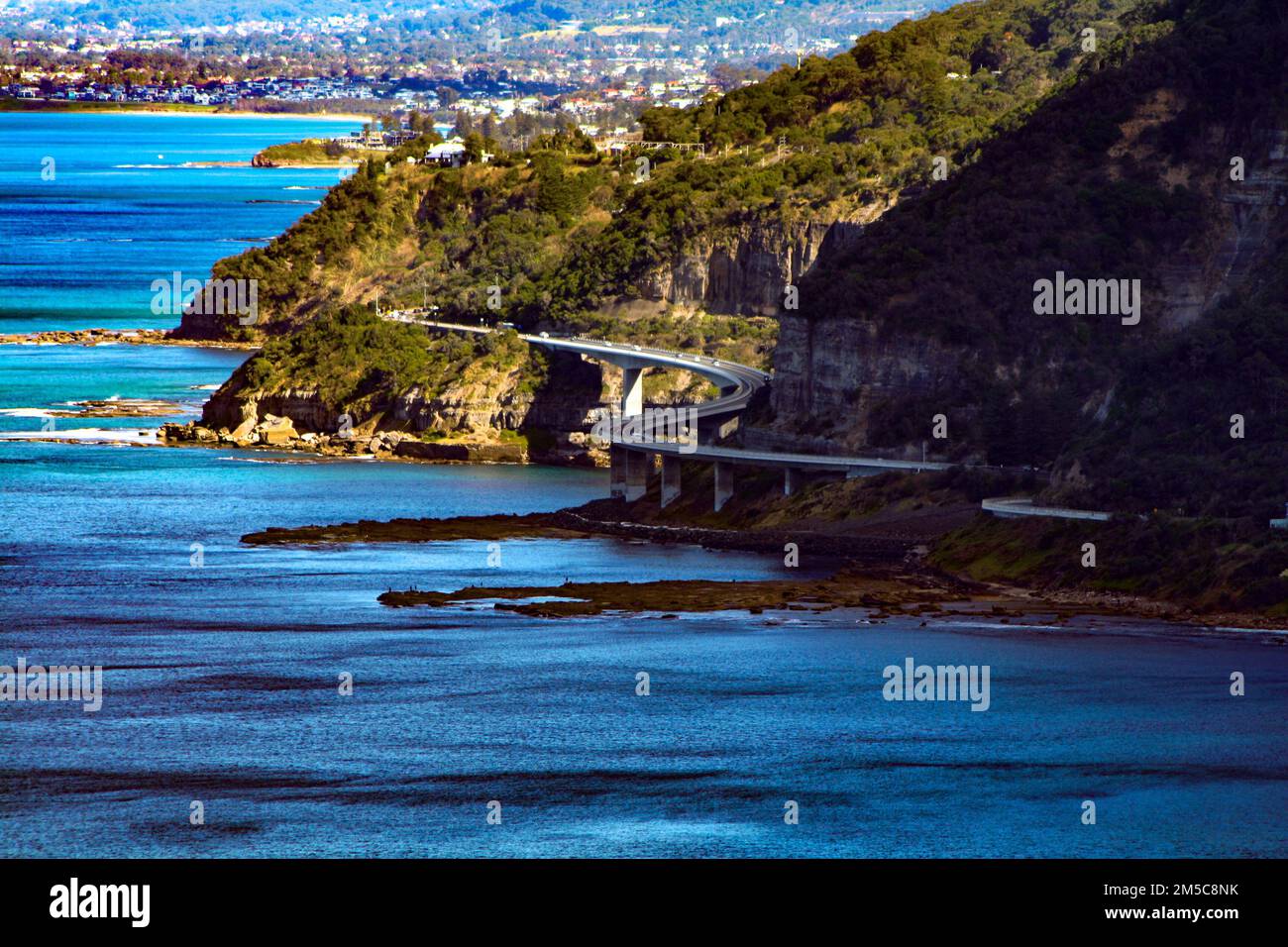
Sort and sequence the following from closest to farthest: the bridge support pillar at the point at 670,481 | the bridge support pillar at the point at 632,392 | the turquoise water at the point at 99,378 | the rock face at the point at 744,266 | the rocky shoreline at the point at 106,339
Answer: the bridge support pillar at the point at 670,481 → the turquoise water at the point at 99,378 → the bridge support pillar at the point at 632,392 → the rock face at the point at 744,266 → the rocky shoreline at the point at 106,339

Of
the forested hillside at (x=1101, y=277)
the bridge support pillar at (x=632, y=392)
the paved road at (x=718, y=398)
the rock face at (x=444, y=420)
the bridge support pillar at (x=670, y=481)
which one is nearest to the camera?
the forested hillside at (x=1101, y=277)

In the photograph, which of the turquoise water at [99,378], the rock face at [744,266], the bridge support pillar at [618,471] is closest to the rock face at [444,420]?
the turquoise water at [99,378]

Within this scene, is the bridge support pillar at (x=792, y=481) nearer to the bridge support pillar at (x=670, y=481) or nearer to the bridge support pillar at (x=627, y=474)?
the bridge support pillar at (x=670, y=481)

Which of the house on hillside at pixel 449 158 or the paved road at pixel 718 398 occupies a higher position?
the house on hillside at pixel 449 158

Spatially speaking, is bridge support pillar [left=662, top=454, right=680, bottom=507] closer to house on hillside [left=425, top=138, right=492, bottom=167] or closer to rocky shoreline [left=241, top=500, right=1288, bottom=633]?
rocky shoreline [left=241, top=500, right=1288, bottom=633]

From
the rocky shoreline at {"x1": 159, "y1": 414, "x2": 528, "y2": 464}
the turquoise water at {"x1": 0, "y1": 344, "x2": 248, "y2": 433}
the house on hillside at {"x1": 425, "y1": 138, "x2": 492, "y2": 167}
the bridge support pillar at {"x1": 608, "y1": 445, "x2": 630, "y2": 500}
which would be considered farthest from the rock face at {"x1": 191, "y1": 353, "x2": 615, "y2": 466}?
the house on hillside at {"x1": 425, "y1": 138, "x2": 492, "y2": 167}

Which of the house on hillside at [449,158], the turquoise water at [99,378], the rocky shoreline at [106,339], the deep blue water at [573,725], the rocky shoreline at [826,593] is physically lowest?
the deep blue water at [573,725]

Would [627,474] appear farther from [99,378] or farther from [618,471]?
[99,378]

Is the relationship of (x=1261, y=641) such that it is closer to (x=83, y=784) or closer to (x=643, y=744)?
(x=643, y=744)
